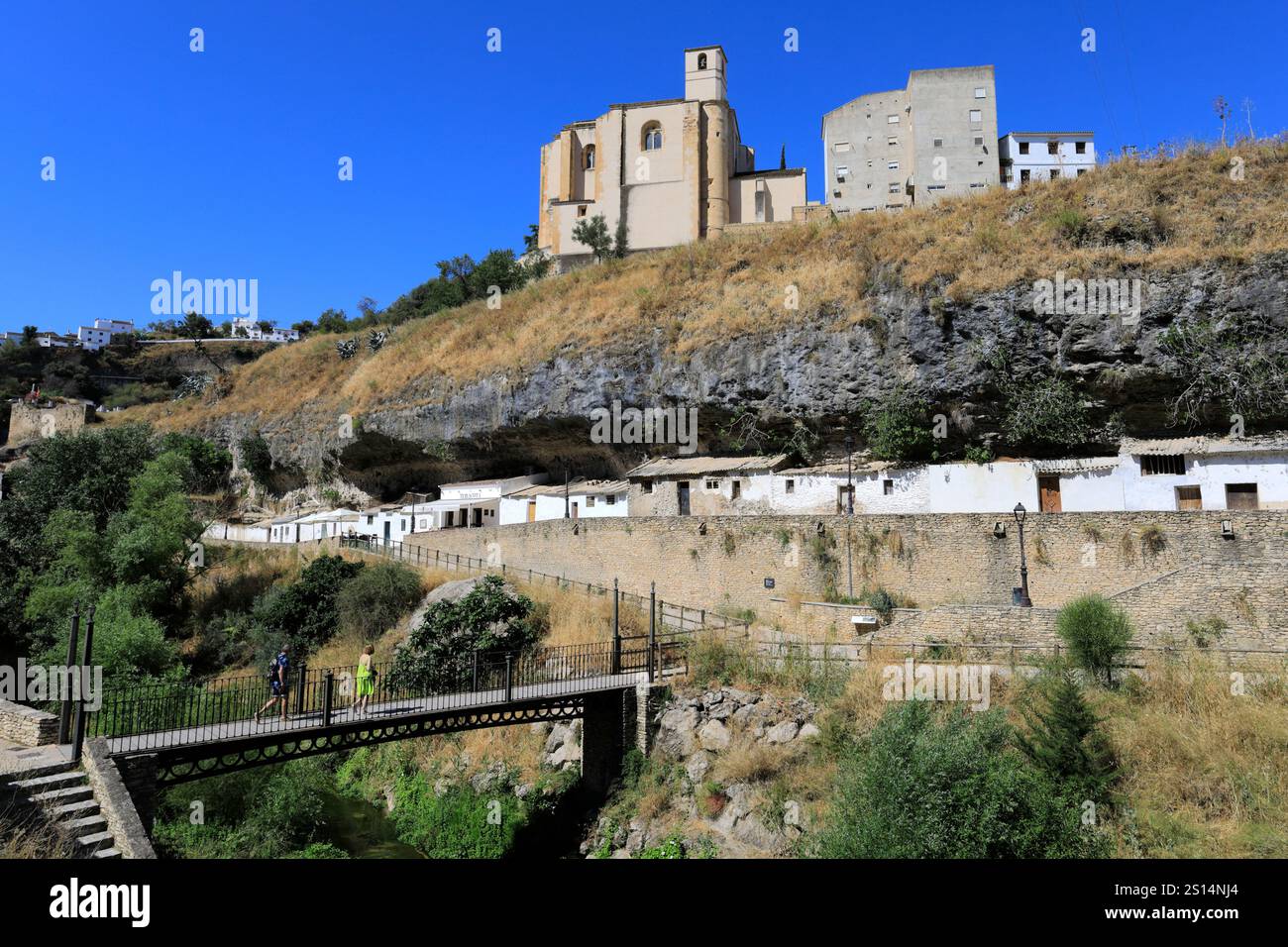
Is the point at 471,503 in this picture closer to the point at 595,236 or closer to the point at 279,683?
the point at 595,236

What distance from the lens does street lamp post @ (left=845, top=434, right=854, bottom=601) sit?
1983cm

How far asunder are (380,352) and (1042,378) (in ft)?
116

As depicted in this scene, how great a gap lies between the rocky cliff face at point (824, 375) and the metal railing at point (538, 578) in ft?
19.5

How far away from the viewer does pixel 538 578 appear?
25953 mm

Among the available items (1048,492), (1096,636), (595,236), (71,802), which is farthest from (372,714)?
(595,236)

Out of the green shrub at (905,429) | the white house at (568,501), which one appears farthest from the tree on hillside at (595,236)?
the green shrub at (905,429)

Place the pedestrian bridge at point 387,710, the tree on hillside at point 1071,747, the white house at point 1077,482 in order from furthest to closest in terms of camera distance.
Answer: the white house at point 1077,482 < the pedestrian bridge at point 387,710 < the tree on hillside at point 1071,747

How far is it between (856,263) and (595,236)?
64.3ft

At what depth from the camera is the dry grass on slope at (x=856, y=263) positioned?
23969 millimetres

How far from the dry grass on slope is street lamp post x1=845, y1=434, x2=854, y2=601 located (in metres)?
4.39

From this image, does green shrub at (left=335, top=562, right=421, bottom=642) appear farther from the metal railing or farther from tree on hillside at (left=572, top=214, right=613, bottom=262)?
tree on hillside at (left=572, top=214, right=613, bottom=262)

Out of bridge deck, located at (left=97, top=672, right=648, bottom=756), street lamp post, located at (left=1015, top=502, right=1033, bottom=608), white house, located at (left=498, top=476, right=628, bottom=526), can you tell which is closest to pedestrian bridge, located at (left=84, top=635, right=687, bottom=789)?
bridge deck, located at (left=97, top=672, right=648, bottom=756)

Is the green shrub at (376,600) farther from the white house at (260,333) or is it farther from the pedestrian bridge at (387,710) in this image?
the white house at (260,333)
